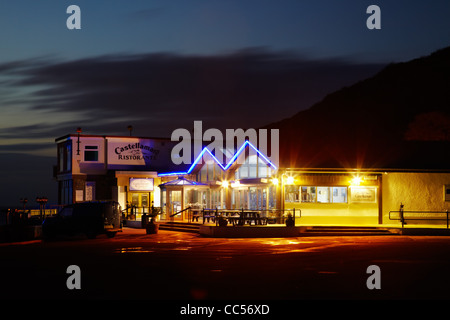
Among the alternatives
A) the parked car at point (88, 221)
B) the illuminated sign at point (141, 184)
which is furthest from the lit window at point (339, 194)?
the illuminated sign at point (141, 184)

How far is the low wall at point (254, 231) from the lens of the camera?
29.1 meters

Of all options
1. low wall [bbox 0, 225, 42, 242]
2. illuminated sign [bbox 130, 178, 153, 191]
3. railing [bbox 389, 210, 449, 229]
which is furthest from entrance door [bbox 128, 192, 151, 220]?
railing [bbox 389, 210, 449, 229]

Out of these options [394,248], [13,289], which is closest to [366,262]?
[394,248]

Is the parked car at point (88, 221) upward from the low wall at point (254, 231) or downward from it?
upward

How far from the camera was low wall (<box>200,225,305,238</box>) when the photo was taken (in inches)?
1147

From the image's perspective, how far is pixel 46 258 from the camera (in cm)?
1905

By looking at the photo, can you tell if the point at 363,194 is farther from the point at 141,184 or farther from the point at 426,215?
the point at 141,184

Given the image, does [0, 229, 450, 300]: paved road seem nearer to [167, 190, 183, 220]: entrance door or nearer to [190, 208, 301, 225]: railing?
[190, 208, 301, 225]: railing

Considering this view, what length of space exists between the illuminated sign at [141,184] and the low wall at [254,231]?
18096 mm

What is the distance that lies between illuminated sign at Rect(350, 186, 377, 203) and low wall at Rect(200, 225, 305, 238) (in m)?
4.92

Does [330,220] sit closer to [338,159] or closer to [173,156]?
[338,159]

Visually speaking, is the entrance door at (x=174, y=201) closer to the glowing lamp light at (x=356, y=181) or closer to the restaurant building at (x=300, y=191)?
the restaurant building at (x=300, y=191)

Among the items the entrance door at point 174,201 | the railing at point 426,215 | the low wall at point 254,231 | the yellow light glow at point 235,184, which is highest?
the yellow light glow at point 235,184

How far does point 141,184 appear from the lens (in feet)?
154
